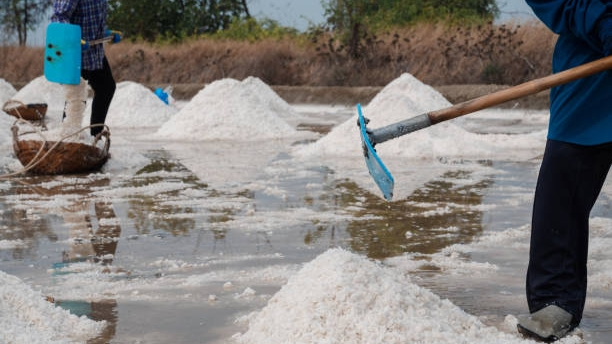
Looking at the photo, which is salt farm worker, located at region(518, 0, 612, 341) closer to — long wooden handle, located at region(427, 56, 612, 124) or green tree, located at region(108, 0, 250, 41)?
long wooden handle, located at region(427, 56, 612, 124)

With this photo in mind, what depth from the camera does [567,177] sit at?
2520 mm

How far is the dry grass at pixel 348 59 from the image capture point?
14.6 m

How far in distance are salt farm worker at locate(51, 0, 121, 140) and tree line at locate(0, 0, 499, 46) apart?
46.3 feet

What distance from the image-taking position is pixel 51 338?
2.37m

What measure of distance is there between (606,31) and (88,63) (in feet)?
15.1

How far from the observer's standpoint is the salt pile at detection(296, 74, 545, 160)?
6.91 meters

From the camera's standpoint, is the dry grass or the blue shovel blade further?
the dry grass

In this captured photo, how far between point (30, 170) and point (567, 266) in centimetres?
438

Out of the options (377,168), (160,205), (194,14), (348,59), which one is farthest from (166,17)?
(377,168)

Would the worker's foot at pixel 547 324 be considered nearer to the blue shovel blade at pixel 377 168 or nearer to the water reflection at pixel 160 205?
the blue shovel blade at pixel 377 168

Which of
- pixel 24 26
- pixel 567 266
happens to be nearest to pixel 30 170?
pixel 567 266

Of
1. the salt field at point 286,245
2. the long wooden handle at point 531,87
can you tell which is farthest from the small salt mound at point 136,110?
the long wooden handle at point 531,87

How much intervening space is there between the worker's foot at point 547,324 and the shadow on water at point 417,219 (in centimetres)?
→ 100

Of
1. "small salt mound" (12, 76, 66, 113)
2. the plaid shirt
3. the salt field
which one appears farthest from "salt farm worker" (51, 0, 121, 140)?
"small salt mound" (12, 76, 66, 113)
